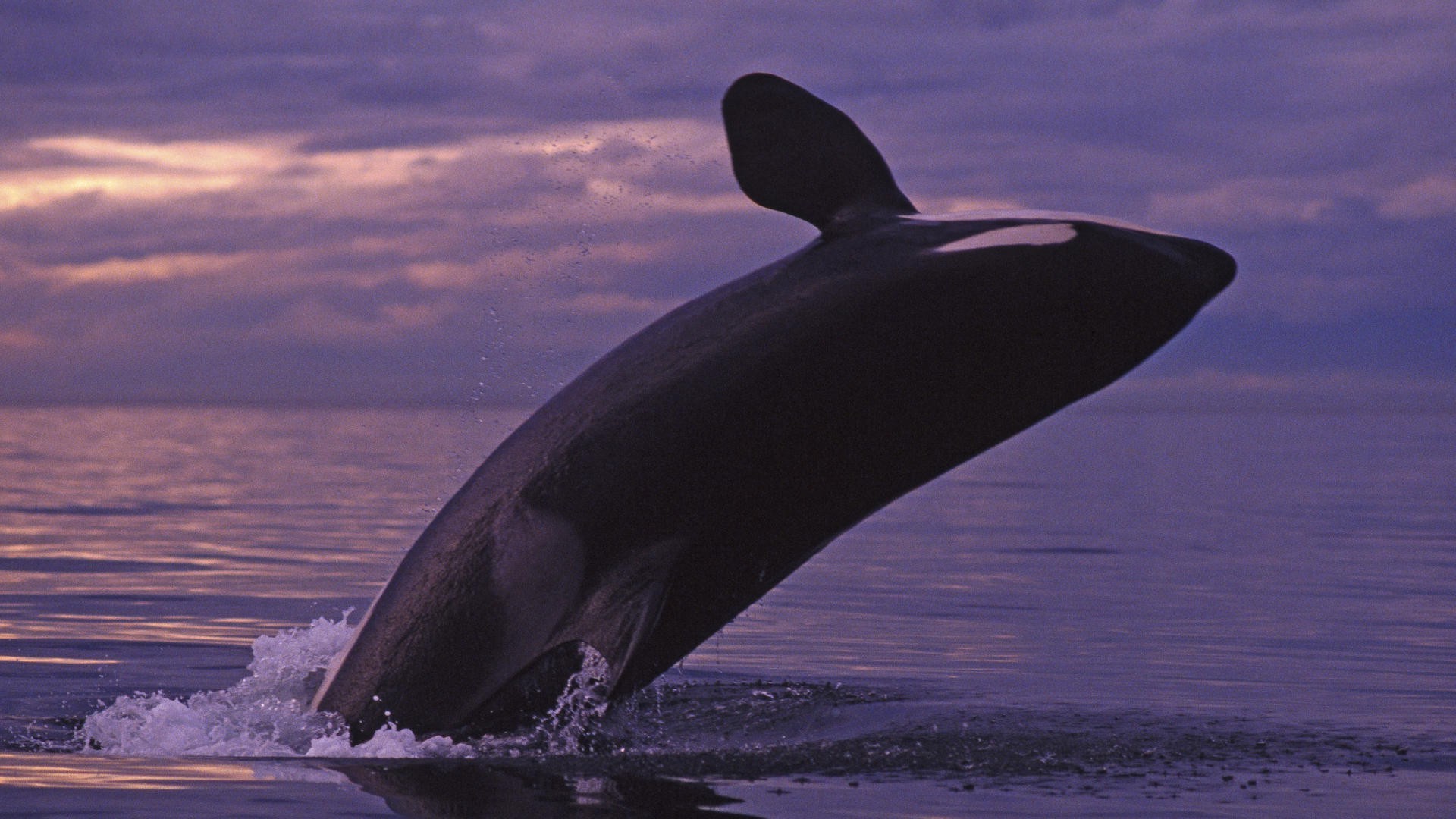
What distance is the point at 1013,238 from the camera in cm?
1070

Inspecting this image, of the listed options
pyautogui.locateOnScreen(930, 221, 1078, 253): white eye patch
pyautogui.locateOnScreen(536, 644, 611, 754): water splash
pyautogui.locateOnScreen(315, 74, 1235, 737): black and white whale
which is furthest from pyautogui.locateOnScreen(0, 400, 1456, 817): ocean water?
pyautogui.locateOnScreen(930, 221, 1078, 253): white eye patch

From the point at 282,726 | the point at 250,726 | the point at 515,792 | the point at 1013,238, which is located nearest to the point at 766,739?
the point at 515,792

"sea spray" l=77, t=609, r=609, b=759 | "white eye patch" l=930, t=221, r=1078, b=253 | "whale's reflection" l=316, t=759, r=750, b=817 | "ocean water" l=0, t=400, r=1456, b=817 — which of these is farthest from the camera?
"sea spray" l=77, t=609, r=609, b=759

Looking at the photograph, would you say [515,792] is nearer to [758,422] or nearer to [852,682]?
[758,422]

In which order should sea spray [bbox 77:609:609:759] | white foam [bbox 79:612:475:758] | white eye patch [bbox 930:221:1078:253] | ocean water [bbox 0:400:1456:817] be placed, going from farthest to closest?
1. white foam [bbox 79:612:475:758]
2. sea spray [bbox 77:609:609:759]
3. white eye patch [bbox 930:221:1078:253]
4. ocean water [bbox 0:400:1456:817]

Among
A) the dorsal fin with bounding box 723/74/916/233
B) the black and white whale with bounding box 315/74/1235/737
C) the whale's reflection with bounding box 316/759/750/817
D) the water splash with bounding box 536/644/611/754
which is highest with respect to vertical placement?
the dorsal fin with bounding box 723/74/916/233

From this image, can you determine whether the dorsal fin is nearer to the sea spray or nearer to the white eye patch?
the white eye patch

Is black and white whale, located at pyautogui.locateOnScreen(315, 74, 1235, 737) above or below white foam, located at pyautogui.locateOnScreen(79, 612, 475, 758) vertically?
above

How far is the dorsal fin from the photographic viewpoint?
11.1 metres

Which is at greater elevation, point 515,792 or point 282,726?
point 282,726

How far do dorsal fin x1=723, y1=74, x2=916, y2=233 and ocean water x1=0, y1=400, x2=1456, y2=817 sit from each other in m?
3.26

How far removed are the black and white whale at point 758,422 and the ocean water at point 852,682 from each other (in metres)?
0.59

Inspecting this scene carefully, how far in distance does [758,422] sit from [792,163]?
173 cm

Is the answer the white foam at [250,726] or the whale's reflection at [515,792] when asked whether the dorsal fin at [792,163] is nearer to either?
the whale's reflection at [515,792]
